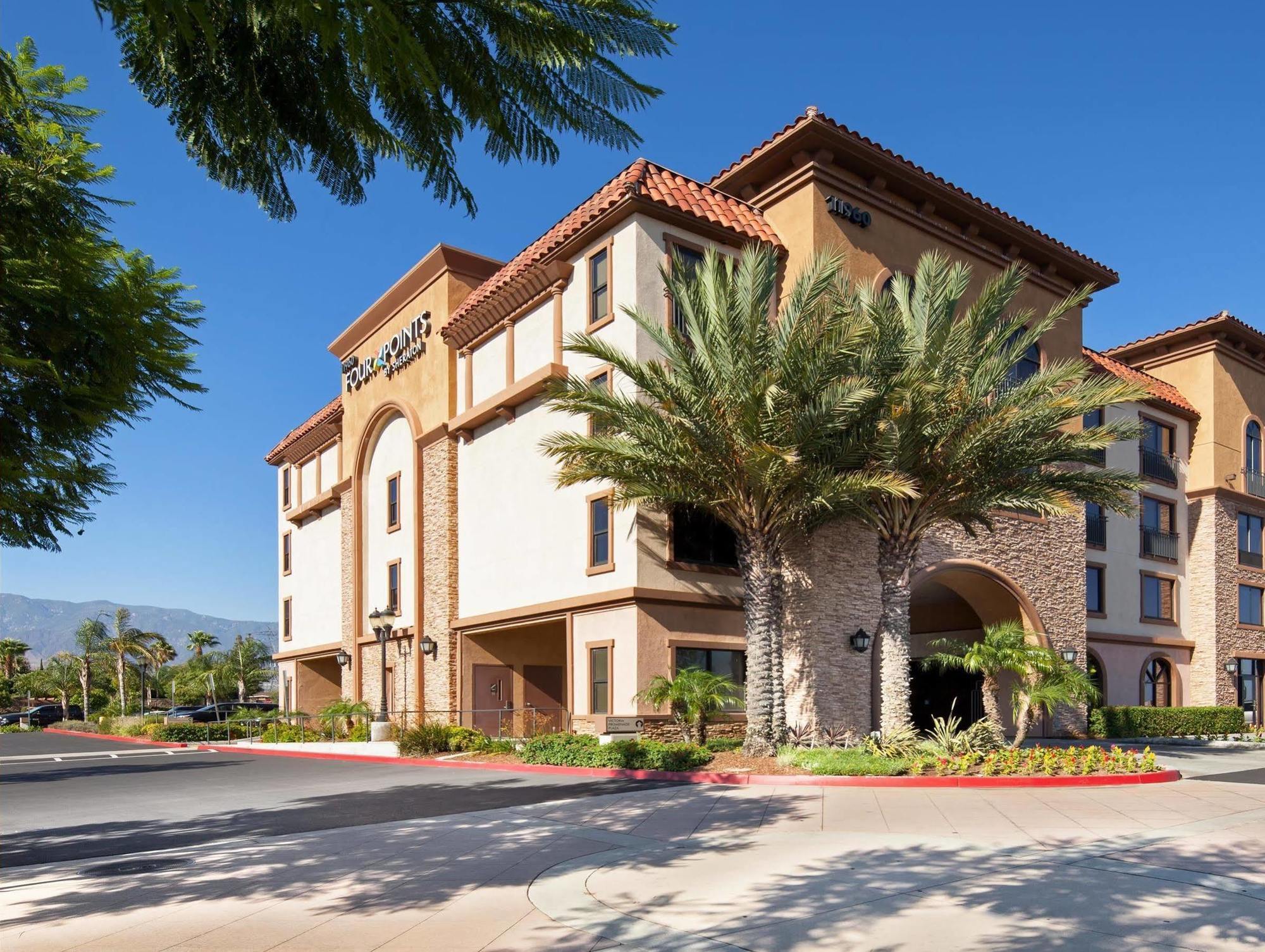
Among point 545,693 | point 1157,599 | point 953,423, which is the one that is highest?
point 953,423

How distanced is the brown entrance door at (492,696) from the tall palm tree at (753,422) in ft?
34.5

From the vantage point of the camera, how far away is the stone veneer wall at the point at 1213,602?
37.4 metres

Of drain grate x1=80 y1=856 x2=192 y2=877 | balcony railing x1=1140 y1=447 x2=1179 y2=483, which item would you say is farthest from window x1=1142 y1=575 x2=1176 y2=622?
drain grate x1=80 y1=856 x2=192 y2=877

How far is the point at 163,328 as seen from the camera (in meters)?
10.0

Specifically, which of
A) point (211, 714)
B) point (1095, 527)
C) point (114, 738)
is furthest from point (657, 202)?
point (211, 714)

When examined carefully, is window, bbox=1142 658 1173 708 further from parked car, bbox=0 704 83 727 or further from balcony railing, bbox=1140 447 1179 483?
parked car, bbox=0 704 83 727

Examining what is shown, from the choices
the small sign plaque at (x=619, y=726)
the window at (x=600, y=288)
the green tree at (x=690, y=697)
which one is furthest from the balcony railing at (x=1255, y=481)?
the small sign plaque at (x=619, y=726)

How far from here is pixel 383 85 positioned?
14.2ft

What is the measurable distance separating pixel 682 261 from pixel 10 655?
3680 inches

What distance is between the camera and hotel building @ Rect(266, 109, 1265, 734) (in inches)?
902

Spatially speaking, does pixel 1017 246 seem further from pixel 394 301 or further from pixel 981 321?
pixel 394 301

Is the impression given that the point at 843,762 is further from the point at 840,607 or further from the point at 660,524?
the point at 660,524

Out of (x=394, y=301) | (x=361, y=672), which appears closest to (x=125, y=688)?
(x=361, y=672)

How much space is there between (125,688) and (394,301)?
226ft
